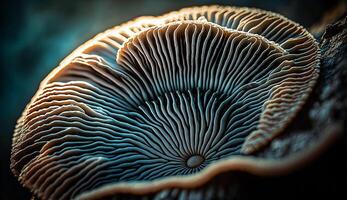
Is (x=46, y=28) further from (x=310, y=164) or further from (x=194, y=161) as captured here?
(x=310, y=164)

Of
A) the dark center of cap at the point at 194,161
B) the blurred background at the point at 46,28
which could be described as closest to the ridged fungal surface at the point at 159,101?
the dark center of cap at the point at 194,161

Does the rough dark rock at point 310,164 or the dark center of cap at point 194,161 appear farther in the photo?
the dark center of cap at point 194,161

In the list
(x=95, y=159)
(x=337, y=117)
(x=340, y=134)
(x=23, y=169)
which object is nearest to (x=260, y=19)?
(x=337, y=117)

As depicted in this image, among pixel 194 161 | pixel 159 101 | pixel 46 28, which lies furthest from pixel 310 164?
pixel 46 28

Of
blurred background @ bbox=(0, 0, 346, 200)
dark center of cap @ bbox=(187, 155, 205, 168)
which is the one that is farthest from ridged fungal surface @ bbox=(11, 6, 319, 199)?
blurred background @ bbox=(0, 0, 346, 200)

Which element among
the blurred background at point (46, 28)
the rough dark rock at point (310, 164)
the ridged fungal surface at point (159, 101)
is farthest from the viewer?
the blurred background at point (46, 28)

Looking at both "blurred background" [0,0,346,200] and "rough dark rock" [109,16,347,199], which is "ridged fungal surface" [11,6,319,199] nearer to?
"rough dark rock" [109,16,347,199]

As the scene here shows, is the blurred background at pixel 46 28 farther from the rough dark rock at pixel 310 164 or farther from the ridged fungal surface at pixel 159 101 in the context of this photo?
the rough dark rock at pixel 310 164

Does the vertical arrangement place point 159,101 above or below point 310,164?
below
